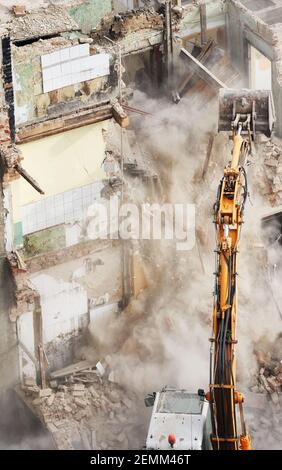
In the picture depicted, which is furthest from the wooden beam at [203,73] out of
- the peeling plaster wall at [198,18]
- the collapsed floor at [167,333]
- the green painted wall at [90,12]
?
the green painted wall at [90,12]

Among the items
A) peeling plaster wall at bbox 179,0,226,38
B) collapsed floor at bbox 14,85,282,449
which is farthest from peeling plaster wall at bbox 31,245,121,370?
peeling plaster wall at bbox 179,0,226,38

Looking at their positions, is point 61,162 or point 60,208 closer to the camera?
point 61,162

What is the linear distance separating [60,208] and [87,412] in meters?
5.25

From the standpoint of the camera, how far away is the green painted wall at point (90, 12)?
3744cm

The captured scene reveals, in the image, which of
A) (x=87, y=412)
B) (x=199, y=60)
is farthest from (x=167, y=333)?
(x=199, y=60)

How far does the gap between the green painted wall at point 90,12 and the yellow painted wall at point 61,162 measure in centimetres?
574

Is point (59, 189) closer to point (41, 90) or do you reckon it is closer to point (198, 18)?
point (41, 90)

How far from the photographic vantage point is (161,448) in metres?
29.2

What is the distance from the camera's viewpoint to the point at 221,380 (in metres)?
28.4

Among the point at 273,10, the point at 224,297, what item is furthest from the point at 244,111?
the point at 273,10

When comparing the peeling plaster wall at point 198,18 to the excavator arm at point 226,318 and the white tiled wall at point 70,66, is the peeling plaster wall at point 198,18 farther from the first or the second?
the excavator arm at point 226,318

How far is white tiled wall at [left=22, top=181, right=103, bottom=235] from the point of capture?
32656 millimetres

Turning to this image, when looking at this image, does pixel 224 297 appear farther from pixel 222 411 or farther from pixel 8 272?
pixel 8 272

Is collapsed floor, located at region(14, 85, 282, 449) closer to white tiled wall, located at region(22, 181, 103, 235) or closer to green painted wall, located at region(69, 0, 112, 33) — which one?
white tiled wall, located at region(22, 181, 103, 235)
